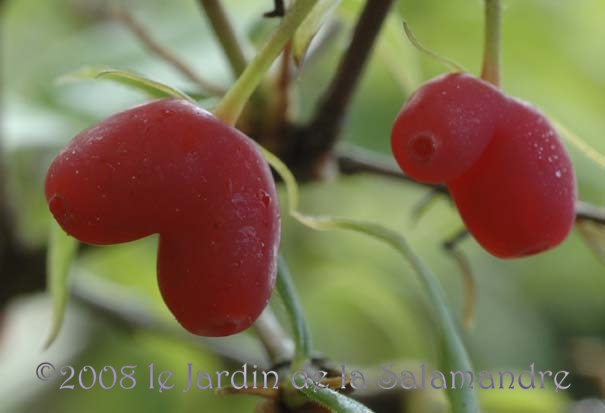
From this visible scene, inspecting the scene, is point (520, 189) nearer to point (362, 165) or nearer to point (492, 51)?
point (492, 51)

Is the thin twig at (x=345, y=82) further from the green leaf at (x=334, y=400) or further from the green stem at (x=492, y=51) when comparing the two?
the green leaf at (x=334, y=400)

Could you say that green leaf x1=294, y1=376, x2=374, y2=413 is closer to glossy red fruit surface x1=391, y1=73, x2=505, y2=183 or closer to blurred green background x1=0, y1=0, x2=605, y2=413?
glossy red fruit surface x1=391, y1=73, x2=505, y2=183

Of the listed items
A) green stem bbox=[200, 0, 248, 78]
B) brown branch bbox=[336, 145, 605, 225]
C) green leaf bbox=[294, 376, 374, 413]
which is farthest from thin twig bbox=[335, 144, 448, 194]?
green leaf bbox=[294, 376, 374, 413]

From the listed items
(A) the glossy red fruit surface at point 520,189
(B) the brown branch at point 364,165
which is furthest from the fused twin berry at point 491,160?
(B) the brown branch at point 364,165

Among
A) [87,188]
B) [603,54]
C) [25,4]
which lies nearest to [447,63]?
[87,188]

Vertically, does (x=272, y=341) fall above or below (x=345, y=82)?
below

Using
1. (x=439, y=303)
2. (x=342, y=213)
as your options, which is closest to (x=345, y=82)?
(x=439, y=303)
